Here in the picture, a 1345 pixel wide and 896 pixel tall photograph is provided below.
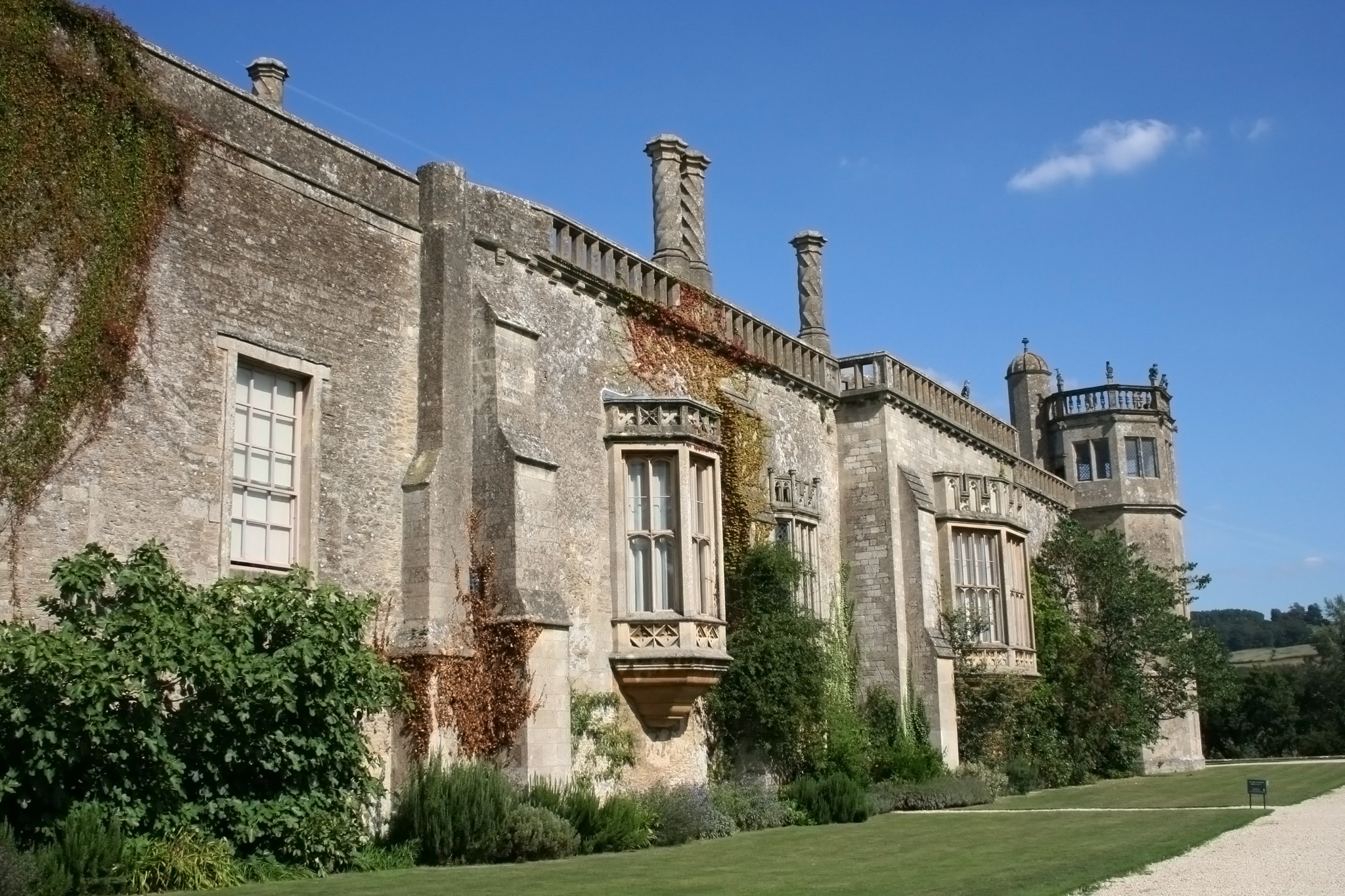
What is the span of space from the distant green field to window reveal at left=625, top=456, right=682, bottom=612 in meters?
6.96

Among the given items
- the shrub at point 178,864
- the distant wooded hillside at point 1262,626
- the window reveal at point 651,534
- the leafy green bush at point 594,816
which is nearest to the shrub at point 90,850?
the shrub at point 178,864

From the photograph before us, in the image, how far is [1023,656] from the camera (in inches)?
1102

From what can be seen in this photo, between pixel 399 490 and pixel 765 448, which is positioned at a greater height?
pixel 765 448

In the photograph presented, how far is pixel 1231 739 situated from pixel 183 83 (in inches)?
2050

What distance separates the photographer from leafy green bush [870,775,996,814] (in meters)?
22.5

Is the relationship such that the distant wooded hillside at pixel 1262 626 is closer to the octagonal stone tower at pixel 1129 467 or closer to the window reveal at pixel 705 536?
the octagonal stone tower at pixel 1129 467

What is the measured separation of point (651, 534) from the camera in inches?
735

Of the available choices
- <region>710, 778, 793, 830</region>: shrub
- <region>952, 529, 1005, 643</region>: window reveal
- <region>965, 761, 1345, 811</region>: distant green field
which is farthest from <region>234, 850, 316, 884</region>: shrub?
<region>952, 529, 1005, 643</region>: window reveal

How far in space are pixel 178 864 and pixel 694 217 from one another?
46.2 feet

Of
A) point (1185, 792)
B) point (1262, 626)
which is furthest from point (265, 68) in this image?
point (1262, 626)

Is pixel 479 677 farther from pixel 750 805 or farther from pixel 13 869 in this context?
pixel 13 869

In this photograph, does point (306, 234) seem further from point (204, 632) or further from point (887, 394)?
point (887, 394)

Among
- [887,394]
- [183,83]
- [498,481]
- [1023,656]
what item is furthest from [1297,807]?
[183,83]

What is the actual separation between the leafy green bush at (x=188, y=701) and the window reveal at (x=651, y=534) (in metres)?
5.35
